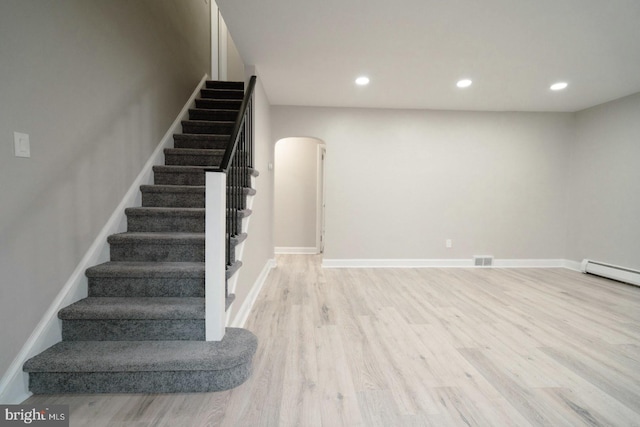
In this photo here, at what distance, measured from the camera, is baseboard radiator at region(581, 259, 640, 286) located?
3850mm

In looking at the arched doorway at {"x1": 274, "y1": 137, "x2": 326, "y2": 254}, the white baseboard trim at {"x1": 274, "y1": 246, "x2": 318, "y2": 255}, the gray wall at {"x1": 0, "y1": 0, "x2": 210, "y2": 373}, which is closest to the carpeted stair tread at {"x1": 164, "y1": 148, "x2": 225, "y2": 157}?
the gray wall at {"x1": 0, "y1": 0, "x2": 210, "y2": 373}

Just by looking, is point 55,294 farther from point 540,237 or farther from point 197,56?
point 540,237

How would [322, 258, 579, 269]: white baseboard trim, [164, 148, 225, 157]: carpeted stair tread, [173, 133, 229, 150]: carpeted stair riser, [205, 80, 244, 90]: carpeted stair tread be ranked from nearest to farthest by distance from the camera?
[164, 148, 225, 157]: carpeted stair tread < [173, 133, 229, 150]: carpeted stair riser < [205, 80, 244, 90]: carpeted stair tread < [322, 258, 579, 269]: white baseboard trim

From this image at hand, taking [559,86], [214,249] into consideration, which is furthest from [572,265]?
[214,249]

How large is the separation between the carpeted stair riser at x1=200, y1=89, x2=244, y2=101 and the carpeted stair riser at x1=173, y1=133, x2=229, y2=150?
1.17m

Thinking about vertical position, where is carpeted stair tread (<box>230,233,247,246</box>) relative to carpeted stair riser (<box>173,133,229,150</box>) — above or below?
below

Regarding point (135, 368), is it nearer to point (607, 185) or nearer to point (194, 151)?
point (194, 151)

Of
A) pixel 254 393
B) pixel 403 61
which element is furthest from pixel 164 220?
pixel 403 61

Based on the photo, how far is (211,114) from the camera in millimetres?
Result: 3844

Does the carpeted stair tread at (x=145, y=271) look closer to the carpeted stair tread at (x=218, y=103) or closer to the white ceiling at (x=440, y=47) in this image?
the white ceiling at (x=440, y=47)

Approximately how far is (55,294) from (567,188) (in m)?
6.42

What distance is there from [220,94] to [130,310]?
3342 millimetres

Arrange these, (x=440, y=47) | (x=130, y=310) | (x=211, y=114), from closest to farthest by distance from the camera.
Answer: (x=130, y=310) → (x=440, y=47) → (x=211, y=114)

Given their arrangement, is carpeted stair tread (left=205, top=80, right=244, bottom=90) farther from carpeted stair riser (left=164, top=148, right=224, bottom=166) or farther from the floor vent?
the floor vent
